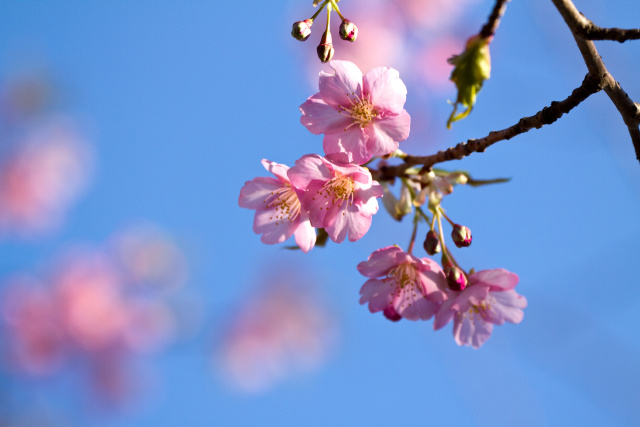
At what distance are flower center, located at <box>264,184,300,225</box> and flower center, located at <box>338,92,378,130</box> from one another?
358 millimetres

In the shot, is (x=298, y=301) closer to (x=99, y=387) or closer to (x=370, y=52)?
(x=99, y=387)

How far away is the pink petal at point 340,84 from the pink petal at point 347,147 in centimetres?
10

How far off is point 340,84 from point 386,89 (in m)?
0.13

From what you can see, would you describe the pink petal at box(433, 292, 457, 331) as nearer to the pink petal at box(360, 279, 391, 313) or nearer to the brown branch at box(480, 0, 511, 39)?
the pink petal at box(360, 279, 391, 313)

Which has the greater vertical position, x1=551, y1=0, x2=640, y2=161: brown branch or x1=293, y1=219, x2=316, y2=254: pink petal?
x1=293, y1=219, x2=316, y2=254: pink petal

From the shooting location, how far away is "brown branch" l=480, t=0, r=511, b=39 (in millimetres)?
1064

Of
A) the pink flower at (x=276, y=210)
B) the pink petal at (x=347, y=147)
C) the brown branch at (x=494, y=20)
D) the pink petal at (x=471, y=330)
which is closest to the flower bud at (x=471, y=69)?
the brown branch at (x=494, y=20)

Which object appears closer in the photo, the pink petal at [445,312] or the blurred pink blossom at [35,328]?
the pink petal at [445,312]

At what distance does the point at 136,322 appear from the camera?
5.67 meters

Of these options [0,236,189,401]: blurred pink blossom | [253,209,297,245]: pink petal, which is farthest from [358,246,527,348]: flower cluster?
[0,236,189,401]: blurred pink blossom

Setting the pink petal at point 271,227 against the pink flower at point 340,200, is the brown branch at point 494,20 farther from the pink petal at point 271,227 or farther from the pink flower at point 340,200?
the pink petal at point 271,227

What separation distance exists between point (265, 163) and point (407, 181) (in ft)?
1.61

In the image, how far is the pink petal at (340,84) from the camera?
1544mm

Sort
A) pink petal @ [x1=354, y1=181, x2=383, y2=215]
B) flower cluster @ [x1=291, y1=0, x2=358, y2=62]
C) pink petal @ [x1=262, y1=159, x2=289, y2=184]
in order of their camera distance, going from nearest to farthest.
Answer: flower cluster @ [x1=291, y1=0, x2=358, y2=62], pink petal @ [x1=354, y1=181, x2=383, y2=215], pink petal @ [x1=262, y1=159, x2=289, y2=184]
